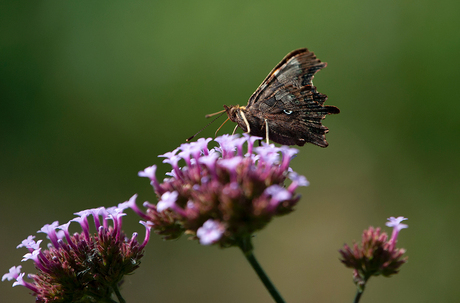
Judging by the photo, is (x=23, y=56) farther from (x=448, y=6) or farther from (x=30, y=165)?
(x=448, y=6)

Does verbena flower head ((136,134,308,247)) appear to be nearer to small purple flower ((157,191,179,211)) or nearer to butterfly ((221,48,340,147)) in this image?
small purple flower ((157,191,179,211))

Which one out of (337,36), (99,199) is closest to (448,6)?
(337,36)

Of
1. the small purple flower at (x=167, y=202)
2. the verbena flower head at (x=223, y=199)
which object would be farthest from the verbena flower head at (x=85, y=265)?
the small purple flower at (x=167, y=202)

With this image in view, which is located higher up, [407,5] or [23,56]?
[23,56]

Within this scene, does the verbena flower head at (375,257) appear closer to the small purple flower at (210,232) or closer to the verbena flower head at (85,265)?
the small purple flower at (210,232)

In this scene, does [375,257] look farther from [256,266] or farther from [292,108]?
[292,108]

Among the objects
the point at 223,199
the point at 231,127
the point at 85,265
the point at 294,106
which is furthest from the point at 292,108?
the point at 231,127
